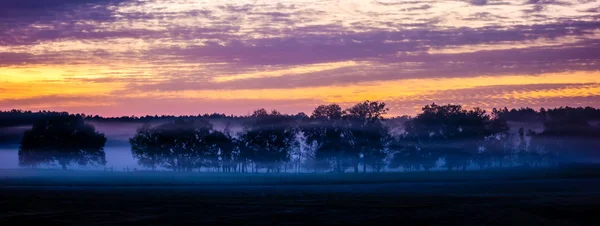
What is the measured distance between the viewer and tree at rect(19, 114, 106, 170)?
167875 millimetres

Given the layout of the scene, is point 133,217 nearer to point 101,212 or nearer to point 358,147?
point 101,212

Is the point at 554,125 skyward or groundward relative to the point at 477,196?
skyward

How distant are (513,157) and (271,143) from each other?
56113mm

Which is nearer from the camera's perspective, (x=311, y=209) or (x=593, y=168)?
(x=311, y=209)

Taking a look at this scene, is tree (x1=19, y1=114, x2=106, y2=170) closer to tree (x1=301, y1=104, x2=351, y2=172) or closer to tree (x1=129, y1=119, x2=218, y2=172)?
tree (x1=129, y1=119, x2=218, y2=172)

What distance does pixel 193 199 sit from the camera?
228 feet

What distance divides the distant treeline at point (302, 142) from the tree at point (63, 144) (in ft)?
0.65

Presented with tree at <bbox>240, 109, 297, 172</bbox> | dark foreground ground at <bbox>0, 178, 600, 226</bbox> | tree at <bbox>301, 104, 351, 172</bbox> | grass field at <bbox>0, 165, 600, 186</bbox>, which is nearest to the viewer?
dark foreground ground at <bbox>0, 178, 600, 226</bbox>

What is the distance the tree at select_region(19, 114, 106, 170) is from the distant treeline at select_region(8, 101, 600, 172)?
20 centimetres

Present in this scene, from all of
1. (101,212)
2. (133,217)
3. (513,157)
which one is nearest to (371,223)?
(133,217)

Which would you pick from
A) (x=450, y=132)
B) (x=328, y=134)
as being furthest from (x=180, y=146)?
(x=450, y=132)

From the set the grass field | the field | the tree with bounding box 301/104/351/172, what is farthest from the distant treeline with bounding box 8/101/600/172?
the field

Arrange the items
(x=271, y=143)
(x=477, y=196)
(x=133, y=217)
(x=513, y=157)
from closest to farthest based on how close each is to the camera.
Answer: (x=133, y=217)
(x=477, y=196)
(x=271, y=143)
(x=513, y=157)

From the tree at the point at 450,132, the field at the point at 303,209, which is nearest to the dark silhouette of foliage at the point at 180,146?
the tree at the point at 450,132
